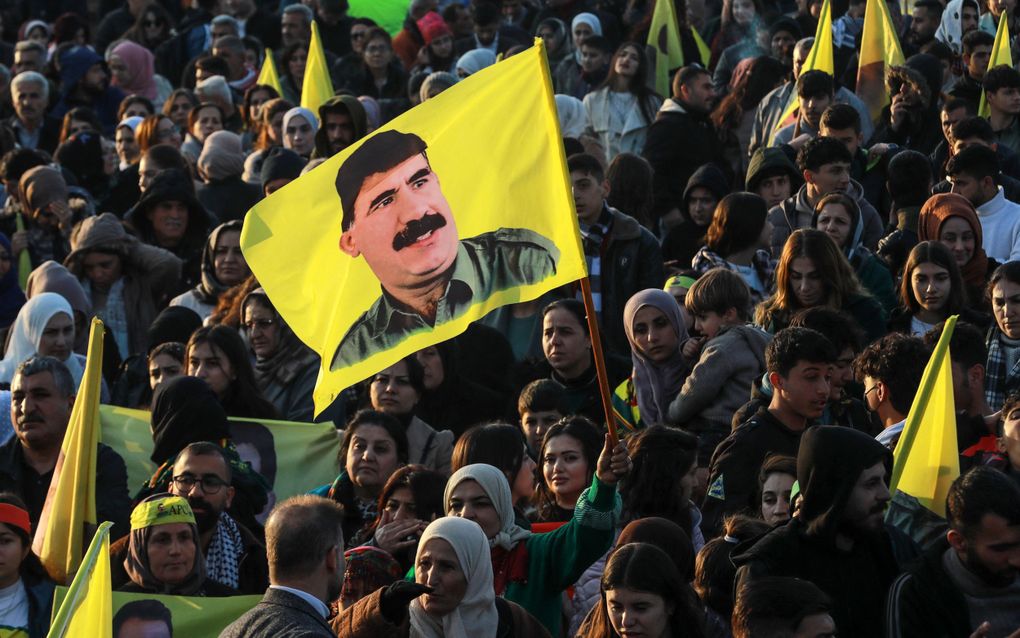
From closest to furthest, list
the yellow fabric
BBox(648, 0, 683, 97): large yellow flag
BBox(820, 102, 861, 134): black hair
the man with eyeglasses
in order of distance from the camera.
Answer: the yellow fabric
the man with eyeglasses
BBox(820, 102, 861, 134): black hair
BBox(648, 0, 683, 97): large yellow flag

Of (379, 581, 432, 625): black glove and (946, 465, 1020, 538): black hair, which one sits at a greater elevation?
(946, 465, 1020, 538): black hair

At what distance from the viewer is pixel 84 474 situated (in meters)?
8.75

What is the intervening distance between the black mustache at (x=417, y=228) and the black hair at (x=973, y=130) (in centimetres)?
524

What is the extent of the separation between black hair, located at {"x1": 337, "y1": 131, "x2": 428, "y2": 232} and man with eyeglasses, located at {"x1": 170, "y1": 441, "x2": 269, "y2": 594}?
1538 millimetres

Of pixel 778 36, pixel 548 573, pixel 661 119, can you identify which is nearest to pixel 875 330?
pixel 548 573

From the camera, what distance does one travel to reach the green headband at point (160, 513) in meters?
8.06

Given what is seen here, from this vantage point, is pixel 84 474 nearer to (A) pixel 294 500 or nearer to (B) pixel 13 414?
(B) pixel 13 414

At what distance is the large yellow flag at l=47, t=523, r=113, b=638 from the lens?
257 inches

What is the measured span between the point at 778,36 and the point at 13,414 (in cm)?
854

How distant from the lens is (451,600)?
6.87 metres

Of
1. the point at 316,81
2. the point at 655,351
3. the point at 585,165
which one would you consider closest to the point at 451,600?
the point at 655,351

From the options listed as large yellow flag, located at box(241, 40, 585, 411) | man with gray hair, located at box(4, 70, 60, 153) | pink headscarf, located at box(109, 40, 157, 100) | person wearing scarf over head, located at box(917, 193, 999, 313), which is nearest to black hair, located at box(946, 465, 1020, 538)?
large yellow flag, located at box(241, 40, 585, 411)

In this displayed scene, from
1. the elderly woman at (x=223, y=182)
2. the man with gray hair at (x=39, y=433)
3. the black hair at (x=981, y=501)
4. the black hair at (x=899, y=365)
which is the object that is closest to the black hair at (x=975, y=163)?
the black hair at (x=899, y=365)

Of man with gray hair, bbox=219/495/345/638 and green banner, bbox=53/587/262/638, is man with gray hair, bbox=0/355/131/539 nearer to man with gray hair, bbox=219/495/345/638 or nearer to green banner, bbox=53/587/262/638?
green banner, bbox=53/587/262/638
